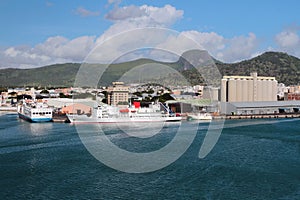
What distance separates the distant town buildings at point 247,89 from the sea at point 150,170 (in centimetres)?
1157

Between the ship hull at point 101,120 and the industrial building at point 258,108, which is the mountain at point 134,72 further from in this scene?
the ship hull at point 101,120

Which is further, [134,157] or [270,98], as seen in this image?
[270,98]

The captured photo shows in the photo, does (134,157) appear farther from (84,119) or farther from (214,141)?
(84,119)

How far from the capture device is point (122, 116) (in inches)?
552

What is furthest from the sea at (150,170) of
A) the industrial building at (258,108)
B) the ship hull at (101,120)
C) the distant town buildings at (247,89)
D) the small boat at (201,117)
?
the distant town buildings at (247,89)

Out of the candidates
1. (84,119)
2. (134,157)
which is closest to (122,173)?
(134,157)

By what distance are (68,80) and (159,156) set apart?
1953 inches

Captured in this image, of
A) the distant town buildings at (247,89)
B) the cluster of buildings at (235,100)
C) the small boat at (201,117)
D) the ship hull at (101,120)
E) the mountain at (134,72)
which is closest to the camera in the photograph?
the ship hull at (101,120)

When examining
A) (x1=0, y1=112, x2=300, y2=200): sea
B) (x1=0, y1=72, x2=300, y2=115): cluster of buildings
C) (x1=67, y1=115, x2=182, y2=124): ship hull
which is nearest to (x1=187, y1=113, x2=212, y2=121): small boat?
(x1=0, y1=72, x2=300, y2=115): cluster of buildings

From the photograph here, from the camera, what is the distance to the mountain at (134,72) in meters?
38.8

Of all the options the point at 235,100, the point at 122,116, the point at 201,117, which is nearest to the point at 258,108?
the point at 235,100

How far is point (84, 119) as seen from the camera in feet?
45.3

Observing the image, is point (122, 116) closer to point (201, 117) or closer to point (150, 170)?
point (201, 117)

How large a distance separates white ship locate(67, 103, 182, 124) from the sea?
4.78 m
